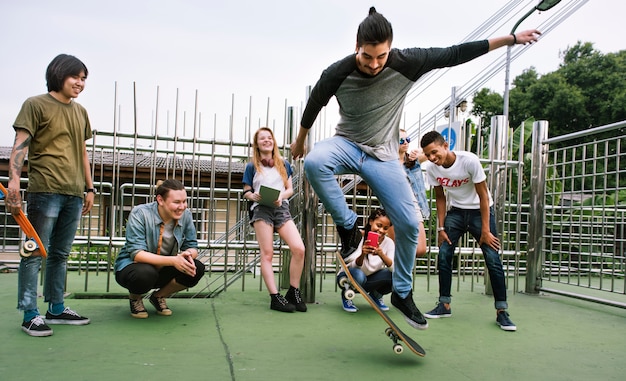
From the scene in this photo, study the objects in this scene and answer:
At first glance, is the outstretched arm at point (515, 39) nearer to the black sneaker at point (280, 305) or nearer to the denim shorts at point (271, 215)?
the denim shorts at point (271, 215)

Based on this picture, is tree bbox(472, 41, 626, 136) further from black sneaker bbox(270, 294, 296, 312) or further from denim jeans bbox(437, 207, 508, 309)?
black sneaker bbox(270, 294, 296, 312)

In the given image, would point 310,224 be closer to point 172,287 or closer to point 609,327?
point 172,287

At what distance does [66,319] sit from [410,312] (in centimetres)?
232

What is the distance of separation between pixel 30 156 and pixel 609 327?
4460 millimetres

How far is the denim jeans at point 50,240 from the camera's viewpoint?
3.21 metres

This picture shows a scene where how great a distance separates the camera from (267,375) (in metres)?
2.42

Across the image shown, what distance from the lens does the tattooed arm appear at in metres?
3.04

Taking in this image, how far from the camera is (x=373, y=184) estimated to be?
9.61ft

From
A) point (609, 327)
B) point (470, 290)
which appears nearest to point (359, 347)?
point (609, 327)

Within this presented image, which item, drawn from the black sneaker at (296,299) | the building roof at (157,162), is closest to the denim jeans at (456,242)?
the black sneaker at (296,299)

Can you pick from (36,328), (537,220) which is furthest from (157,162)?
(36,328)

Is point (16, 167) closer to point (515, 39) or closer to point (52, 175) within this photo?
point (52, 175)

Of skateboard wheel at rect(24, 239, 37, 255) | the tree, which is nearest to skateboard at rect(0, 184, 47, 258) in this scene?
skateboard wheel at rect(24, 239, 37, 255)

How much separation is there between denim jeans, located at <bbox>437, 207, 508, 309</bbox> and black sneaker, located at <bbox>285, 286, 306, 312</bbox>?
3.87 ft
